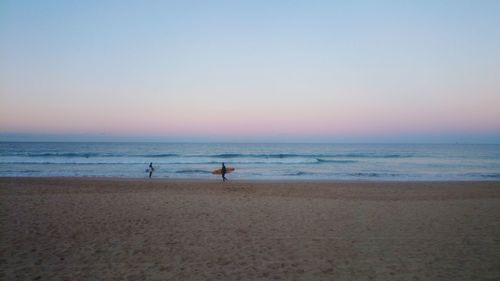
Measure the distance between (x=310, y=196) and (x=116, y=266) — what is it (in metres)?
10.1

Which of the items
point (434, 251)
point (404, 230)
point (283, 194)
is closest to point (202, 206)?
point (283, 194)

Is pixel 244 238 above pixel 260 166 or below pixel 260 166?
above

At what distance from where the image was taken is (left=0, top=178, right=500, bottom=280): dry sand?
6.06m

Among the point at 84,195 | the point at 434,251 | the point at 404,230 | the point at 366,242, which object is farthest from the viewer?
the point at 84,195

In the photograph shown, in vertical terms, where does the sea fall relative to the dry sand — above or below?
below

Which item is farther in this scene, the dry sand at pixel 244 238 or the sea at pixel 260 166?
the sea at pixel 260 166

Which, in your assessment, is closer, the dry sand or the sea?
the dry sand

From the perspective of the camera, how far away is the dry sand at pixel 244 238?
6.06 metres

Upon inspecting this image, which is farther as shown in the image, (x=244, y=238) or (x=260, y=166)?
(x=260, y=166)

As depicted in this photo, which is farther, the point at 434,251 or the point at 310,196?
the point at 310,196

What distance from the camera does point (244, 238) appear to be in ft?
26.6

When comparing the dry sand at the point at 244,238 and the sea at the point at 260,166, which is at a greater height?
the dry sand at the point at 244,238

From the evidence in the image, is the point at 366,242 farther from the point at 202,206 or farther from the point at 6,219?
the point at 6,219

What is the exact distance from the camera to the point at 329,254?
22.9 feet
